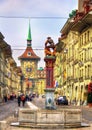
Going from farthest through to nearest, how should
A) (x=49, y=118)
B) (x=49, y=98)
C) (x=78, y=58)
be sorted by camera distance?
1. (x=78, y=58)
2. (x=49, y=98)
3. (x=49, y=118)

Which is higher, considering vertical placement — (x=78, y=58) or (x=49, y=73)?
(x=78, y=58)

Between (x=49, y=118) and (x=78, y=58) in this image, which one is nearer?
(x=49, y=118)

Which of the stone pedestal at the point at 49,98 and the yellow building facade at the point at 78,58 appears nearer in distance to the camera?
the stone pedestal at the point at 49,98

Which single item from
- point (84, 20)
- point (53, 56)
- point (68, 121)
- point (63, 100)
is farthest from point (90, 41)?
point (68, 121)

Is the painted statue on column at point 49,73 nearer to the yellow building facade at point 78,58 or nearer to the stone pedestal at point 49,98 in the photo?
the stone pedestal at point 49,98

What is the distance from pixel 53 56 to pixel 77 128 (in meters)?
6.93

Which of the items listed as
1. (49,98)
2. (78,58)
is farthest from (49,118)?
(78,58)

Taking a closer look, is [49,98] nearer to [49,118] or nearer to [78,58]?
[49,118]

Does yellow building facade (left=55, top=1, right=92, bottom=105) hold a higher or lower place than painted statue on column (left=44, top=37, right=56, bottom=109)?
higher

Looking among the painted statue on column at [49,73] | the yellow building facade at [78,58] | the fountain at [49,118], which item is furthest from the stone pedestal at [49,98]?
the yellow building facade at [78,58]

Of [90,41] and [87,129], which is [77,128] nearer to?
[87,129]

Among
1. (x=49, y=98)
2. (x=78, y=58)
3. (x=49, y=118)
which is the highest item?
(x=78, y=58)

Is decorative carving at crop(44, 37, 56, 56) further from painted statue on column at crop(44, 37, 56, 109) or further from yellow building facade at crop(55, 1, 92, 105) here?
yellow building facade at crop(55, 1, 92, 105)

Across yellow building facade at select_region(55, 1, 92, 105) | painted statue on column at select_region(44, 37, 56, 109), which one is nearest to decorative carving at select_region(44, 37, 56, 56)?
painted statue on column at select_region(44, 37, 56, 109)
